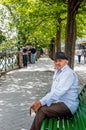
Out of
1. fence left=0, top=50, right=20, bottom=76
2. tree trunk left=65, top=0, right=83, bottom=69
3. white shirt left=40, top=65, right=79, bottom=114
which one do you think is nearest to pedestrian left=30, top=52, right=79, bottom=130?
white shirt left=40, top=65, right=79, bottom=114

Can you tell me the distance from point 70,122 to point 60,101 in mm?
380

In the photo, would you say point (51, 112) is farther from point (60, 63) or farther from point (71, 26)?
point (71, 26)

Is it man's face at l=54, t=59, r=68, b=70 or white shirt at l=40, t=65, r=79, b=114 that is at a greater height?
man's face at l=54, t=59, r=68, b=70

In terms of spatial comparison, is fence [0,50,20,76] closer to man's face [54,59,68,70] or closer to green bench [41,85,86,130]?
man's face [54,59,68,70]

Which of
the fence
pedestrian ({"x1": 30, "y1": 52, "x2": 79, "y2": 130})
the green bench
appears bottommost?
the fence

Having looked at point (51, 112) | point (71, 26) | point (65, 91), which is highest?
point (71, 26)

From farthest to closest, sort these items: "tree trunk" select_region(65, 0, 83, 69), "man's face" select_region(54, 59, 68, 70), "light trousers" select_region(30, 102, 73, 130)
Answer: "tree trunk" select_region(65, 0, 83, 69)
"man's face" select_region(54, 59, 68, 70)
"light trousers" select_region(30, 102, 73, 130)

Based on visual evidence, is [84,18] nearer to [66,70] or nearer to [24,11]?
[24,11]

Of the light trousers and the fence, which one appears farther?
the fence

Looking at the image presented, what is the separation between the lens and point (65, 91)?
5.84 m

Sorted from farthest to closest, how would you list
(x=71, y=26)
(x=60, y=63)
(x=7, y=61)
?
(x=7, y=61), (x=71, y=26), (x=60, y=63)

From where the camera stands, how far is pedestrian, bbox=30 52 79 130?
5.81 m

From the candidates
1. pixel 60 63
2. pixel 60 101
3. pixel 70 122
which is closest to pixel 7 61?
pixel 60 63

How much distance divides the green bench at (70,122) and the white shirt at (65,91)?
0.13 m
